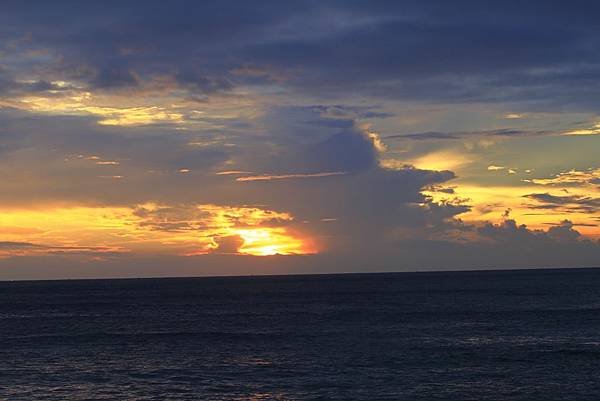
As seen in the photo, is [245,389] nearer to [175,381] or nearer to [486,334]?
→ [175,381]

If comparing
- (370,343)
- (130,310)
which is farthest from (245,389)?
(130,310)

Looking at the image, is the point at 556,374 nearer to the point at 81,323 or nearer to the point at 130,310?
the point at 81,323

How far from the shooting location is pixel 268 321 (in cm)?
12206

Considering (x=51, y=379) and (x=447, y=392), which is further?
(x=51, y=379)

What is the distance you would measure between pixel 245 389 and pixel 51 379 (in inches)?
679

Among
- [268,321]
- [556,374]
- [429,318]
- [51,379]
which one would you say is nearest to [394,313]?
[429,318]

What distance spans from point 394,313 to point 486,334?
133ft

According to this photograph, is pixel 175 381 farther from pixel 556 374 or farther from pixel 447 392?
pixel 556 374

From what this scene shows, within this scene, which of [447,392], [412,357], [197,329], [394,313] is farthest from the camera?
[394,313]

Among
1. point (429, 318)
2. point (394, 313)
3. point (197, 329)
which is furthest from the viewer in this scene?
point (394, 313)

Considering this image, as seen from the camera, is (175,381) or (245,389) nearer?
(245,389)

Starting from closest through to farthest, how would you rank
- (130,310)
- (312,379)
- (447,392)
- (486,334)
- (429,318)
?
(447,392) → (312,379) → (486,334) → (429,318) → (130,310)

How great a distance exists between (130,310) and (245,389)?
4398 inches

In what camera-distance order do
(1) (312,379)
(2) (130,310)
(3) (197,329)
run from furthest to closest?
1. (2) (130,310)
2. (3) (197,329)
3. (1) (312,379)
